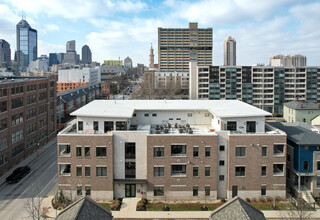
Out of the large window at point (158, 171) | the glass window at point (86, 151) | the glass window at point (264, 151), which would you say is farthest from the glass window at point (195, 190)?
the glass window at point (86, 151)

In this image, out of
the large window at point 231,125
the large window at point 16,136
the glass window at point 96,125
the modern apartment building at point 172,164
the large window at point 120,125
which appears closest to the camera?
the modern apartment building at point 172,164

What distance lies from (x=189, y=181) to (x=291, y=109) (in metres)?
53.9

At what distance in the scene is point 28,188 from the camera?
4309 cm

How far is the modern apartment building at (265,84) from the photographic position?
112 m

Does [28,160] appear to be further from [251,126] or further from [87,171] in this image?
[251,126]

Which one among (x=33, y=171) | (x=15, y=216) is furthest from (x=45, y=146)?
(x=15, y=216)

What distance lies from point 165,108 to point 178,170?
1158cm

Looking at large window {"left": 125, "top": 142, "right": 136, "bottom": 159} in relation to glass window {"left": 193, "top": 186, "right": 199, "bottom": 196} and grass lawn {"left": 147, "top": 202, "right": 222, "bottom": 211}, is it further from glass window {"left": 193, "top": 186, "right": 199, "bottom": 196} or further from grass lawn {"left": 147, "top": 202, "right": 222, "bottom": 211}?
glass window {"left": 193, "top": 186, "right": 199, "bottom": 196}

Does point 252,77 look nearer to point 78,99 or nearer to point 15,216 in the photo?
point 78,99

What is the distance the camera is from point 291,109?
81.4 metres

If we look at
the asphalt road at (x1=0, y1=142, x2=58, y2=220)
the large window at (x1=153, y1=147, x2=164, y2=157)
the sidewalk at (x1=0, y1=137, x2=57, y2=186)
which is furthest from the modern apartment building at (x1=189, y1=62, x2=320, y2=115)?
the large window at (x1=153, y1=147, x2=164, y2=157)

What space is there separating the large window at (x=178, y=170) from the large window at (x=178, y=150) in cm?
175

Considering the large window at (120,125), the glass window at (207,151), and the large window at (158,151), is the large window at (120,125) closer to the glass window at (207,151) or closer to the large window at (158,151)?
the large window at (158,151)

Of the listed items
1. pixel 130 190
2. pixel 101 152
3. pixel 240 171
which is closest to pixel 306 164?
pixel 240 171
